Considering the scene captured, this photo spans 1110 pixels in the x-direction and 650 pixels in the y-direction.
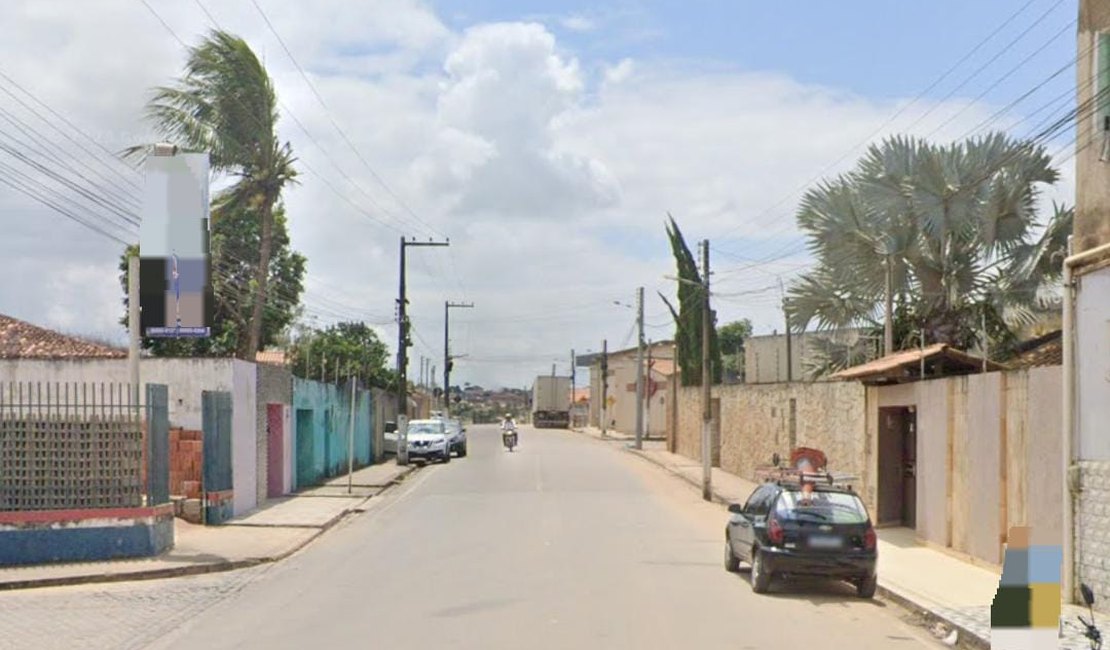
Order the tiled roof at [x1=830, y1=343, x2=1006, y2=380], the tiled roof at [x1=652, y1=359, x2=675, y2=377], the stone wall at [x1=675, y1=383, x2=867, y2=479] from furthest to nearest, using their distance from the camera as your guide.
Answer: the tiled roof at [x1=652, y1=359, x2=675, y2=377], the stone wall at [x1=675, y1=383, x2=867, y2=479], the tiled roof at [x1=830, y1=343, x2=1006, y2=380]

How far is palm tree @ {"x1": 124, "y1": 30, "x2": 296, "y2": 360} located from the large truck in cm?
8195

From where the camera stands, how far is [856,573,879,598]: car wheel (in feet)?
50.1

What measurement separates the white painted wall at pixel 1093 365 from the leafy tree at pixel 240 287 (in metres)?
36.7

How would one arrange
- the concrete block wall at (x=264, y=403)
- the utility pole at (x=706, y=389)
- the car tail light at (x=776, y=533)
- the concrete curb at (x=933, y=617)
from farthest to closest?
the utility pole at (x=706, y=389), the concrete block wall at (x=264, y=403), the car tail light at (x=776, y=533), the concrete curb at (x=933, y=617)

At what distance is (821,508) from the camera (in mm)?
15336

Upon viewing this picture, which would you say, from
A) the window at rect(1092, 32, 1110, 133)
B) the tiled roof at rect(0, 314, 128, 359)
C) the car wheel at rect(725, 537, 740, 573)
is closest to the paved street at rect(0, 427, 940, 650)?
the car wheel at rect(725, 537, 740, 573)

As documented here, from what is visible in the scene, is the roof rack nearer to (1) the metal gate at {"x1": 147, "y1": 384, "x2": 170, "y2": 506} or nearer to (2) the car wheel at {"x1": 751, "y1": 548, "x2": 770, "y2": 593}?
(2) the car wheel at {"x1": 751, "y1": 548, "x2": 770, "y2": 593}

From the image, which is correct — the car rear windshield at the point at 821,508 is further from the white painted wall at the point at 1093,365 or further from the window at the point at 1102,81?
the window at the point at 1102,81

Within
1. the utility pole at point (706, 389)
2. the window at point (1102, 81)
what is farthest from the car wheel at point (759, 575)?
the utility pole at point (706, 389)

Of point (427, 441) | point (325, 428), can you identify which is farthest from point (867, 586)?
point (427, 441)

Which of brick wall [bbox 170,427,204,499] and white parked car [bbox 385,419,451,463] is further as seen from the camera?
white parked car [bbox 385,419,451,463]

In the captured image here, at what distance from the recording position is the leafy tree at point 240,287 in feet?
159

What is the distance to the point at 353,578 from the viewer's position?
1628cm

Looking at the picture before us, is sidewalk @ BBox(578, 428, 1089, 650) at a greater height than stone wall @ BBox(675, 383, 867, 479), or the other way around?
stone wall @ BBox(675, 383, 867, 479)
